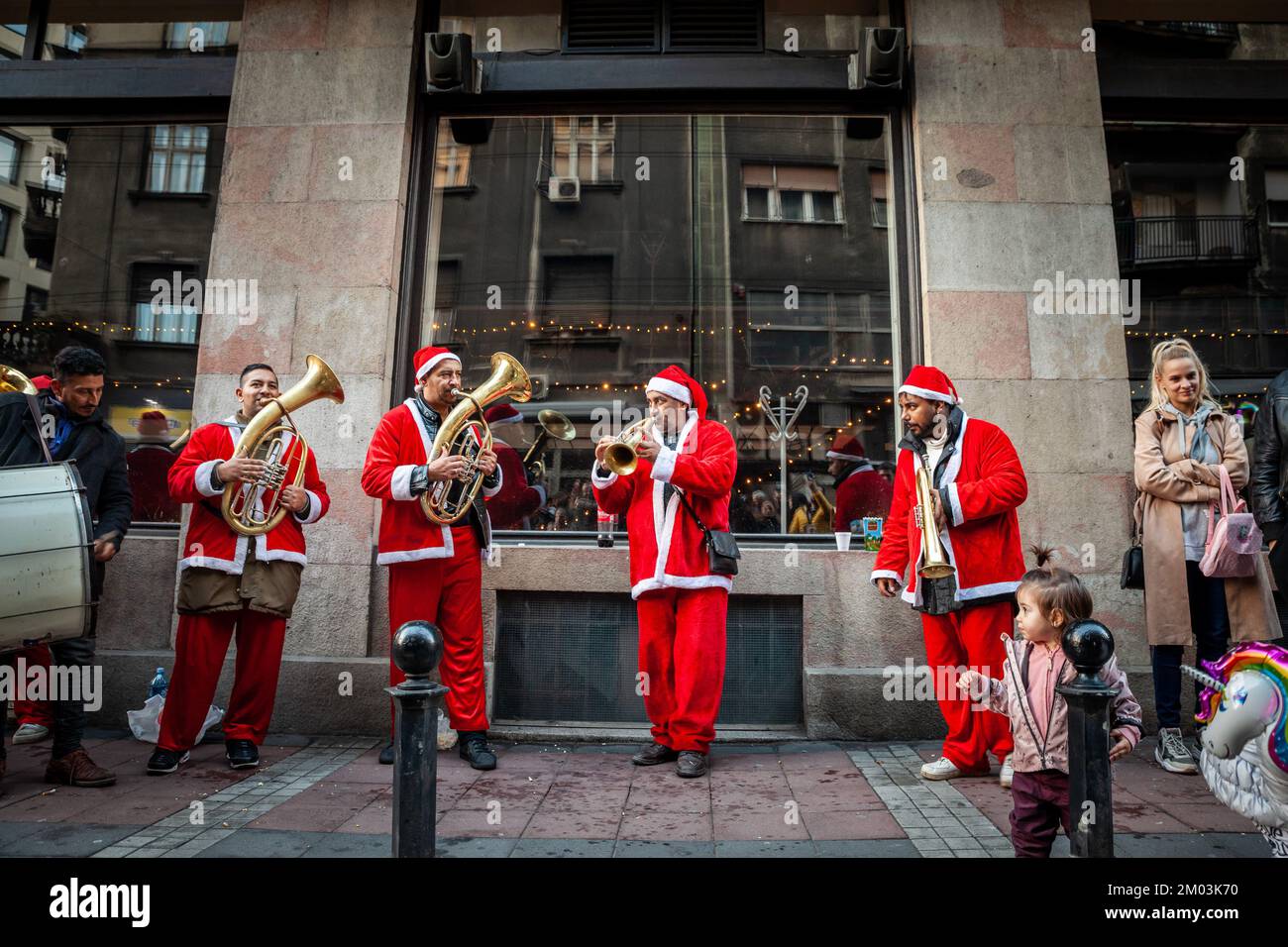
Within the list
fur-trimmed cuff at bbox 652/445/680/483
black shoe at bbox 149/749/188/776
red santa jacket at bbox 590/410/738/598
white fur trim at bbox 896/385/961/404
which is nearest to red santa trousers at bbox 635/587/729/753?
red santa jacket at bbox 590/410/738/598

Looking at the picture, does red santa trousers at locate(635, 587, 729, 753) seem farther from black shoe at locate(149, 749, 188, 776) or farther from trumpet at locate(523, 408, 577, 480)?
black shoe at locate(149, 749, 188, 776)

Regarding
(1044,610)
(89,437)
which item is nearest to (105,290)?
(89,437)

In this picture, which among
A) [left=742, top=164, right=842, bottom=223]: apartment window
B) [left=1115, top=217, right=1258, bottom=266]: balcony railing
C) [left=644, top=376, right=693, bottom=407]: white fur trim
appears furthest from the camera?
[left=742, top=164, right=842, bottom=223]: apartment window

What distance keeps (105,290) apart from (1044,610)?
25.3 ft

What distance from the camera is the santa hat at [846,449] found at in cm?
676

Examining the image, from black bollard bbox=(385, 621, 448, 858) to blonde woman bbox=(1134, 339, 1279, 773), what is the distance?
4.23 metres


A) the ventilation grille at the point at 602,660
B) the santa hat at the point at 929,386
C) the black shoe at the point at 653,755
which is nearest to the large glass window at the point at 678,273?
the ventilation grille at the point at 602,660

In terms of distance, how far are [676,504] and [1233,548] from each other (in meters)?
3.10

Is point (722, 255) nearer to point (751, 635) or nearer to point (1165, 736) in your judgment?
point (751, 635)

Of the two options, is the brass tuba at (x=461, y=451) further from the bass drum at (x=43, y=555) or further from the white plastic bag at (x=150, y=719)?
the white plastic bag at (x=150, y=719)

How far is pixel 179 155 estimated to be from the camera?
7.29 m

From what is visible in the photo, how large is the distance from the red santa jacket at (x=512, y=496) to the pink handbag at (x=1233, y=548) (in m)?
4.45

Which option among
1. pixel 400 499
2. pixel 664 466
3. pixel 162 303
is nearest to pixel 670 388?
pixel 664 466

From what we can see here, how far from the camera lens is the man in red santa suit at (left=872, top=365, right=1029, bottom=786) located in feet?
15.5
